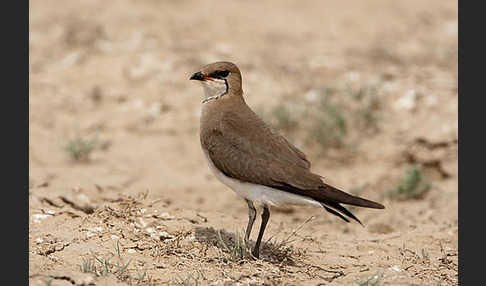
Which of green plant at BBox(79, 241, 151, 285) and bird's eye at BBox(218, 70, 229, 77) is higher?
bird's eye at BBox(218, 70, 229, 77)

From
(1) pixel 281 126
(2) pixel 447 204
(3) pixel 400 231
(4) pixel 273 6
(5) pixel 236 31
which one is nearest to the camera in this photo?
(3) pixel 400 231

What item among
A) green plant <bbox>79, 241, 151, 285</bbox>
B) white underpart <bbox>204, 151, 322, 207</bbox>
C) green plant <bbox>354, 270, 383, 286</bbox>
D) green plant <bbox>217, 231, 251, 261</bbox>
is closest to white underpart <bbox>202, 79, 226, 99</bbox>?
white underpart <bbox>204, 151, 322, 207</bbox>

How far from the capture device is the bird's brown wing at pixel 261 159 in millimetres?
4531

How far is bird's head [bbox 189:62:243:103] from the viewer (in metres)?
5.15

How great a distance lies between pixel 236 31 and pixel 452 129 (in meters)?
4.50

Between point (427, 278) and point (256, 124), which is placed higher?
point (256, 124)

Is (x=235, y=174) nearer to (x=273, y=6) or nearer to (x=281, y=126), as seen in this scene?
(x=281, y=126)

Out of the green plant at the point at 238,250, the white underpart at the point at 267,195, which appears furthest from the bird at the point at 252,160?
the green plant at the point at 238,250

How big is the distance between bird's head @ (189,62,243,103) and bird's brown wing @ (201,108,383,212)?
24cm

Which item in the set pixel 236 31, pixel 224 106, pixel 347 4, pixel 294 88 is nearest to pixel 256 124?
pixel 224 106

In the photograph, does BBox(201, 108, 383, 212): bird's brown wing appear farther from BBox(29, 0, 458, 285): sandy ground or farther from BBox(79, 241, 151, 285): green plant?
BBox(79, 241, 151, 285): green plant

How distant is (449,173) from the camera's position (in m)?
7.38

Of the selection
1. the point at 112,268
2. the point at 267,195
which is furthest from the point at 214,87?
the point at 112,268

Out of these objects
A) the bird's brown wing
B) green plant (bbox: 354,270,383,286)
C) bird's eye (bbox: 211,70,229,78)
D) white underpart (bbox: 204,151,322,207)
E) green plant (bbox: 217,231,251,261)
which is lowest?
green plant (bbox: 354,270,383,286)
